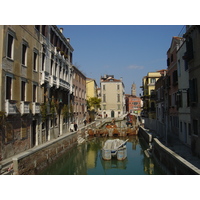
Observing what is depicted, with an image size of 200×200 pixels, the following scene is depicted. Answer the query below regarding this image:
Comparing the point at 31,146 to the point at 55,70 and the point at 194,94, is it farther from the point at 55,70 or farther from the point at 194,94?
the point at 194,94

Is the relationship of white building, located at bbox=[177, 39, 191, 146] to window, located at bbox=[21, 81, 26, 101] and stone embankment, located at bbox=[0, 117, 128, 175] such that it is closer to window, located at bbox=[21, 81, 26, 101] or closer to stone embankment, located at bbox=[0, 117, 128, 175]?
stone embankment, located at bbox=[0, 117, 128, 175]

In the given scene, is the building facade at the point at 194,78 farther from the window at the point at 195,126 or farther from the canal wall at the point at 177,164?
the canal wall at the point at 177,164

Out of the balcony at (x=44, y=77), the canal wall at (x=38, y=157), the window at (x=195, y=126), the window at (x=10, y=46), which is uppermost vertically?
the window at (x=10, y=46)

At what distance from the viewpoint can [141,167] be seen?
13359mm

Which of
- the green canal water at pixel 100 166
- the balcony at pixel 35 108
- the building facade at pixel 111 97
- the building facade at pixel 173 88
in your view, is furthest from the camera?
the building facade at pixel 111 97

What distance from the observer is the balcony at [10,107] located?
10.3 meters

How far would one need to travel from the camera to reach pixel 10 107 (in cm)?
1062

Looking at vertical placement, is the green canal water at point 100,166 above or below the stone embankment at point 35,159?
below

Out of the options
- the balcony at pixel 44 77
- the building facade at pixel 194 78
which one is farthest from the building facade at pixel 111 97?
the building facade at pixel 194 78

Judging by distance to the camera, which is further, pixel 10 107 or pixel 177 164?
pixel 10 107

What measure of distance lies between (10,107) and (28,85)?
294 cm

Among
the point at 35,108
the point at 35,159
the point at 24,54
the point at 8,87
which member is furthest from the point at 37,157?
the point at 24,54

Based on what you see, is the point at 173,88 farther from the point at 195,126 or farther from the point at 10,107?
the point at 10,107

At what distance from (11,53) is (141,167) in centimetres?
1055
